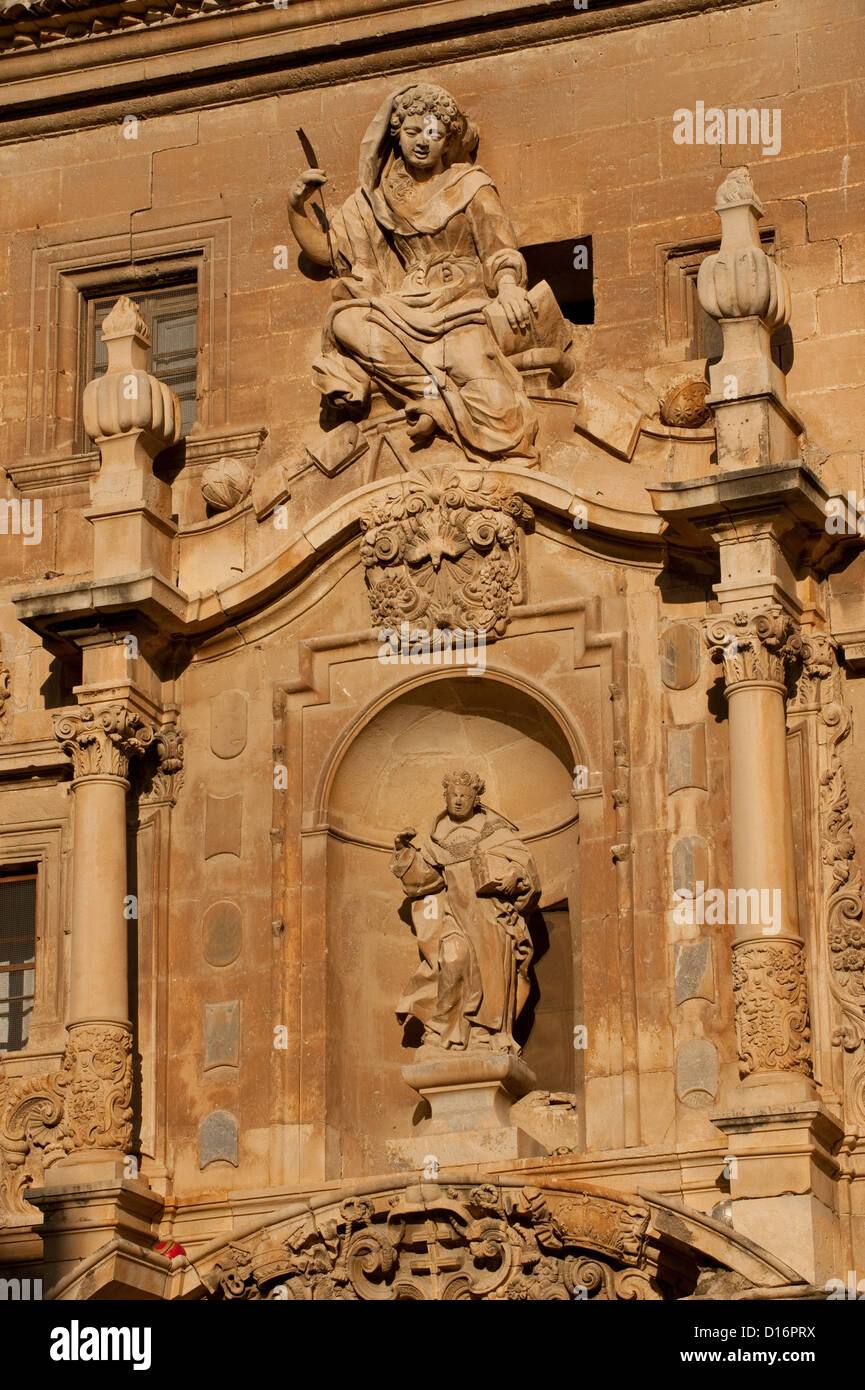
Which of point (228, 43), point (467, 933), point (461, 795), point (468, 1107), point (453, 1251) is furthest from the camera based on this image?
point (228, 43)

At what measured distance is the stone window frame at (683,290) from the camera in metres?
17.6

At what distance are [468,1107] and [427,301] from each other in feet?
14.1

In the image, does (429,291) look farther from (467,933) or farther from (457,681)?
(467,933)

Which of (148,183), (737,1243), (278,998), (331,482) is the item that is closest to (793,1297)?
(737,1243)

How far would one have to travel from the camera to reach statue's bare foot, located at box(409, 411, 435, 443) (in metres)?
17.3

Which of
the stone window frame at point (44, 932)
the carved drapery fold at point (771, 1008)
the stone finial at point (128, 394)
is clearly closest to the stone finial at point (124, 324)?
the stone finial at point (128, 394)

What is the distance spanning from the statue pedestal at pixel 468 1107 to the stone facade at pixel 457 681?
25 millimetres

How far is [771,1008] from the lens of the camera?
50.8 feet

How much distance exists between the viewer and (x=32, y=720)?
18.1 meters

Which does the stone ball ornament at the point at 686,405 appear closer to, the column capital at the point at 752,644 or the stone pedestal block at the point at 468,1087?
the column capital at the point at 752,644

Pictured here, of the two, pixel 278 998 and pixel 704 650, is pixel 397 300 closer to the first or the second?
pixel 704 650

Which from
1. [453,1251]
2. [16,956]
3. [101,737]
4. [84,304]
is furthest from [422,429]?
[453,1251]
